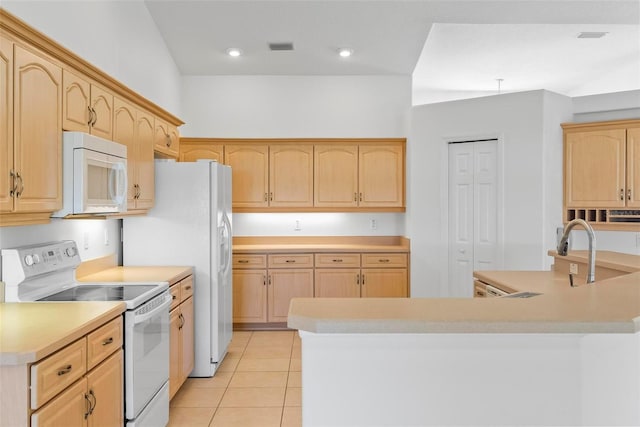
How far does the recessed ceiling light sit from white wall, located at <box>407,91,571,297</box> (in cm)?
109

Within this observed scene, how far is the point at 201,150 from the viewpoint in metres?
5.43

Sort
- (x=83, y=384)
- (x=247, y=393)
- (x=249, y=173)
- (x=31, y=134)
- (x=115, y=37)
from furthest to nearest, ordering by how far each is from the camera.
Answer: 1. (x=249, y=173)
2. (x=115, y=37)
3. (x=247, y=393)
4. (x=31, y=134)
5. (x=83, y=384)

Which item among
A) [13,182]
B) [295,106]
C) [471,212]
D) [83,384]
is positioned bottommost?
[83,384]

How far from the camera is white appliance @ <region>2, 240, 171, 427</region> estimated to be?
2.44 metres

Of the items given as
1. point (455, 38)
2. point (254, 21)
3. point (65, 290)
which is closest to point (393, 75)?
point (455, 38)

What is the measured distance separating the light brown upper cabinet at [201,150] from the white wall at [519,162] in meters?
2.48

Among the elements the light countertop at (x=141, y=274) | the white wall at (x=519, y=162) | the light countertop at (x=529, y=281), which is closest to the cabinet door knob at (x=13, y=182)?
the light countertop at (x=141, y=274)

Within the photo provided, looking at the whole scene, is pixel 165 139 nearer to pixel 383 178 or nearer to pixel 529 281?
pixel 383 178

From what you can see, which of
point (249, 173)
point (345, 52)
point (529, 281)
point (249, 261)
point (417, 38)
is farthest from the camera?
point (249, 173)

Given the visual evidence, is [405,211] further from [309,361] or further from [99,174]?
[309,361]

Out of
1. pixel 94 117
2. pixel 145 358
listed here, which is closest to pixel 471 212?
pixel 145 358

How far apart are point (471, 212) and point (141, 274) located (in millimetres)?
3303

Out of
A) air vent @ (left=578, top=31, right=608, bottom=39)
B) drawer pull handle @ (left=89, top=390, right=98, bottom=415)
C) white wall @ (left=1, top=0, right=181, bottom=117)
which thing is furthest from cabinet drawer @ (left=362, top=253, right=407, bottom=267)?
drawer pull handle @ (left=89, top=390, right=98, bottom=415)

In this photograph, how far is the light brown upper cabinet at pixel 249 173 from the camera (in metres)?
5.39
